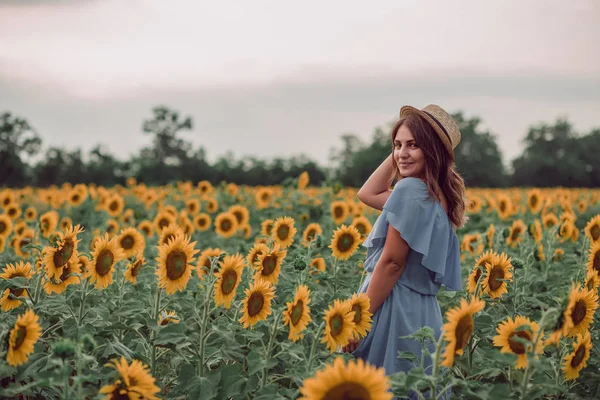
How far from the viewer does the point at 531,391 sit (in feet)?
7.77

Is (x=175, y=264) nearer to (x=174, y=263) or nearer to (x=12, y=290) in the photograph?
(x=174, y=263)

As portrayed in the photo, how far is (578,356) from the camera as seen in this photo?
2.67 m

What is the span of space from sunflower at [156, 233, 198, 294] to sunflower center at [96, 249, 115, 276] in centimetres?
38

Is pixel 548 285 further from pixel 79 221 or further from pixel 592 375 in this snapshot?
pixel 79 221

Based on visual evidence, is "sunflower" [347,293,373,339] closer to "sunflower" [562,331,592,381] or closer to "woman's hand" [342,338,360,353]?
"woman's hand" [342,338,360,353]

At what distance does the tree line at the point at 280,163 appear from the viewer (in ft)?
88.6

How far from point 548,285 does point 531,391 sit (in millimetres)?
2915

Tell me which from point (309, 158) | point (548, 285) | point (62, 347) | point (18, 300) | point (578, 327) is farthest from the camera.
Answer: point (309, 158)

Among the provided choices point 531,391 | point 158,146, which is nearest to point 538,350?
point 531,391

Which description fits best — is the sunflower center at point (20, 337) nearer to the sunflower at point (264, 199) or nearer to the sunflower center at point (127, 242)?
the sunflower center at point (127, 242)

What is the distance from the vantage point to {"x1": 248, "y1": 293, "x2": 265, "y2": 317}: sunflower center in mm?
2855

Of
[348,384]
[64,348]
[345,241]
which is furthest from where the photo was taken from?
[345,241]

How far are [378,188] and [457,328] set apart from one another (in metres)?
1.51

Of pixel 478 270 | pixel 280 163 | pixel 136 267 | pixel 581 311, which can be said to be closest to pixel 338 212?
pixel 478 270
